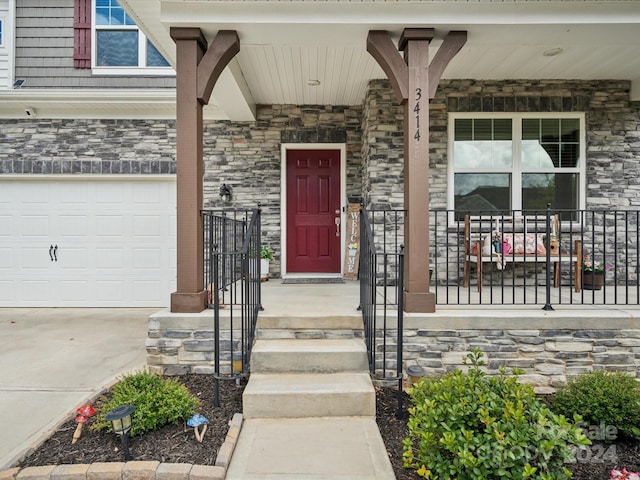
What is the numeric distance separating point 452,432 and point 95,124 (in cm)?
593

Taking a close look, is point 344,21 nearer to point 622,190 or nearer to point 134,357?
point 134,357

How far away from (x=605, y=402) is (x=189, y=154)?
131 inches

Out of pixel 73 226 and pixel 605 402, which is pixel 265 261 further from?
pixel 605 402

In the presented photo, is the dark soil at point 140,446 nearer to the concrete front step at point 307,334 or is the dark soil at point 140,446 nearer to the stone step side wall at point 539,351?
the concrete front step at point 307,334

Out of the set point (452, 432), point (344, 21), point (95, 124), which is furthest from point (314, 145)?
point (452, 432)

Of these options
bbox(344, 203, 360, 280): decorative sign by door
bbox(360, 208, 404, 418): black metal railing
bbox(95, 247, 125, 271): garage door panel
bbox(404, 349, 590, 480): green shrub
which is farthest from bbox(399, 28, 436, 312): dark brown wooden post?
bbox(95, 247, 125, 271): garage door panel

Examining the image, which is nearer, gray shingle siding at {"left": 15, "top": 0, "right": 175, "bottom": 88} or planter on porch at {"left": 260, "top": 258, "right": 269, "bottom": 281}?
planter on porch at {"left": 260, "top": 258, "right": 269, "bottom": 281}

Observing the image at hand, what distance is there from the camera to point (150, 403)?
2.19 metres

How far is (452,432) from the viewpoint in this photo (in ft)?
5.50

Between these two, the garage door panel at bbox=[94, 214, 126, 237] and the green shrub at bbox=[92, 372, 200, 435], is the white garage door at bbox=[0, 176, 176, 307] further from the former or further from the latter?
the green shrub at bbox=[92, 372, 200, 435]

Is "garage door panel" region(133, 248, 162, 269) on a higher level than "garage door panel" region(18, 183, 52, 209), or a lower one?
lower

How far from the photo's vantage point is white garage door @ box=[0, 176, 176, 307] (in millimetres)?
5516

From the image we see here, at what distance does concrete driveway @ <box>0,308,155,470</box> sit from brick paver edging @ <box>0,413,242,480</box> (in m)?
0.20

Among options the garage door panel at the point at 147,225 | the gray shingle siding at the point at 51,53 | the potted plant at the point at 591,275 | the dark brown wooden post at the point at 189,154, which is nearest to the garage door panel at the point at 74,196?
the garage door panel at the point at 147,225
